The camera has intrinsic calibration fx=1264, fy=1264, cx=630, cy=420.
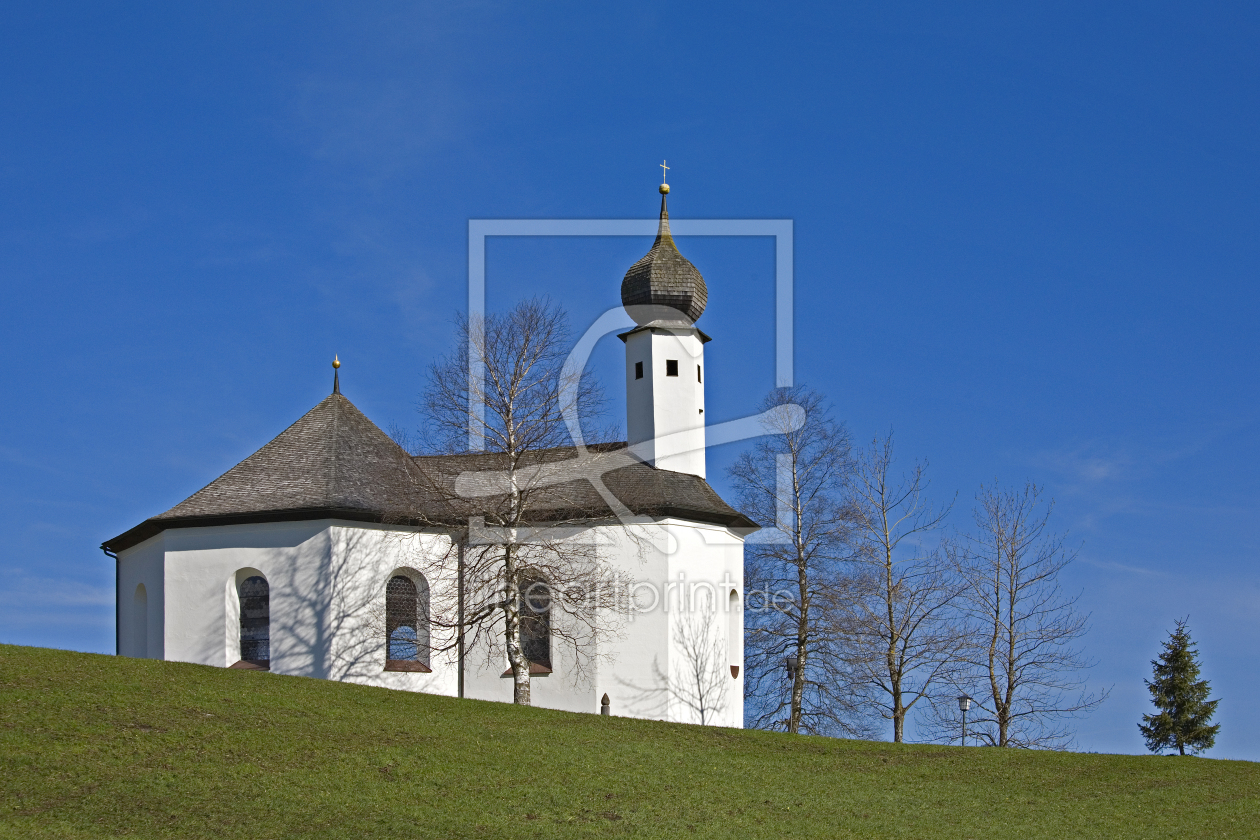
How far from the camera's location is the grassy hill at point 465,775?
15109 millimetres

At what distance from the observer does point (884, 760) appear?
73.0 feet

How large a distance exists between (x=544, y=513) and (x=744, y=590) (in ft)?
23.4

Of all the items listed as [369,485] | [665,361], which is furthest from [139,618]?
[665,361]

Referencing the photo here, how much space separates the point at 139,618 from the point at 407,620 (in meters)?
6.35

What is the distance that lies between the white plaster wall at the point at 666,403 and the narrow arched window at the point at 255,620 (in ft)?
31.8

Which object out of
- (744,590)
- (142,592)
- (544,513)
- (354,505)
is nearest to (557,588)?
(544,513)

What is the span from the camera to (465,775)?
17.7m

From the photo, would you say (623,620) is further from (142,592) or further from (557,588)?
(142,592)

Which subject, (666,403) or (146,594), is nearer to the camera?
(146,594)

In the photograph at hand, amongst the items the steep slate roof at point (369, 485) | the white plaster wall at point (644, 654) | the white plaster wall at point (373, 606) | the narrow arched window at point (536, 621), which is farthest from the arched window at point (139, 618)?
the narrow arched window at point (536, 621)

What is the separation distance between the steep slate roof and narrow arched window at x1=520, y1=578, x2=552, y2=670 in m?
1.62

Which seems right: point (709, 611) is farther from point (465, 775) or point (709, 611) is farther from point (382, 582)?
point (465, 775)

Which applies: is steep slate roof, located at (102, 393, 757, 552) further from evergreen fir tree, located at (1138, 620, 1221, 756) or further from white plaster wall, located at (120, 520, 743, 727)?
evergreen fir tree, located at (1138, 620, 1221, 756)

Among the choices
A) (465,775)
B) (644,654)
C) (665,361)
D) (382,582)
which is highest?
(665,361)
